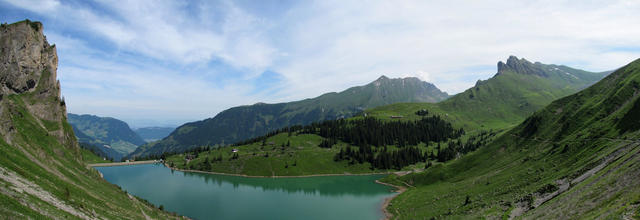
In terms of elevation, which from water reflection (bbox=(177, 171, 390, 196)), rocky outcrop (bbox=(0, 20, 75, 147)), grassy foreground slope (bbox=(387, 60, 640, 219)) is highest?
rocky outcrop (bbox=(0, 20, 75, 147))

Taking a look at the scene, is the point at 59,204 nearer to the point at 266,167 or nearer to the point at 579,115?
the point at 579,115

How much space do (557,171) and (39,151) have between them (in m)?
103

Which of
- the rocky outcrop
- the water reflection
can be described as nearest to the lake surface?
the water reflection

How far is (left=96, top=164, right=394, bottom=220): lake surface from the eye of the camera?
96938 millimetres

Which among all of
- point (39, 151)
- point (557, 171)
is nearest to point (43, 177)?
point (39, 151)

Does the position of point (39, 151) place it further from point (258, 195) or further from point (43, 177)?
point (258, 195)

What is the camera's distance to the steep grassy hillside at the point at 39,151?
33.8 meters

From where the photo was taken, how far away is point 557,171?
64500mm

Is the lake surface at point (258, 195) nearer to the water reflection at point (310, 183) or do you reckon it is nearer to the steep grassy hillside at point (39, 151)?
the water reflection at point (310, 183)

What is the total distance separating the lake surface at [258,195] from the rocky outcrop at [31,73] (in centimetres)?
4413

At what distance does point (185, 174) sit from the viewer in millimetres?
191000

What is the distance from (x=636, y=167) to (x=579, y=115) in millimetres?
60690

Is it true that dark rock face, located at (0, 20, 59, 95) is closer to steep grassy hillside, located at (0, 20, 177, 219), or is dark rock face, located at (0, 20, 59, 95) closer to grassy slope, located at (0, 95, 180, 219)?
steep grassy hillside, located at (0, 20, 177, 219)

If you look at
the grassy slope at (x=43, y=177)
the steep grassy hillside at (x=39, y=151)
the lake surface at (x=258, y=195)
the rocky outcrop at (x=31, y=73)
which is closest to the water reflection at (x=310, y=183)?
the lake surface at (x=258, y=195)
